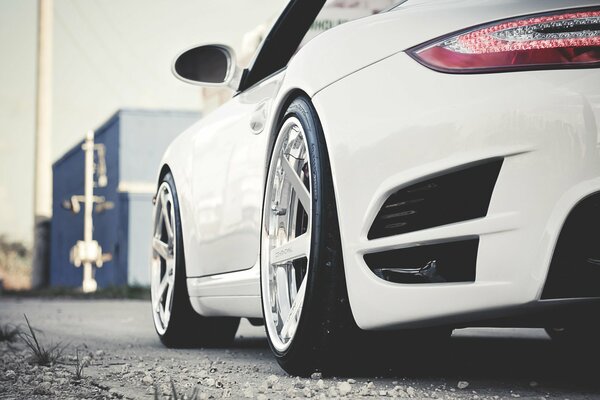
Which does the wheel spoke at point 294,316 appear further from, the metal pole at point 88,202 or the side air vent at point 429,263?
the metal pole at point 88,202

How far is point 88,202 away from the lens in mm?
27234

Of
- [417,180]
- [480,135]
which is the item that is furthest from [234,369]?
[480,135]

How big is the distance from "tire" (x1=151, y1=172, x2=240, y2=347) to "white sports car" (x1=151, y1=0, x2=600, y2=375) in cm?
129

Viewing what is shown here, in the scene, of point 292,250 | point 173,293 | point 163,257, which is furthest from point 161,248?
point 292,250

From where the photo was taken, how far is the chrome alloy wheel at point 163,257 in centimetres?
488

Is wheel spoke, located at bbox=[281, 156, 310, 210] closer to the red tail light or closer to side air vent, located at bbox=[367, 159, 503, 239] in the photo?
side air vent, located at bbox=[367, 159, 503, 239]

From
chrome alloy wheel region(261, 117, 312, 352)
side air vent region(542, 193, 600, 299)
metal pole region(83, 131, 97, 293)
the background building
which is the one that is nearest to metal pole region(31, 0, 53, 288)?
the background building

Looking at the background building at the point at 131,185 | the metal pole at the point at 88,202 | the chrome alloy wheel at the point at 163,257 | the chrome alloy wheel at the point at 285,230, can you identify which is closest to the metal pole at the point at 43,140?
the background building at the point at 131,185

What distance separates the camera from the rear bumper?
2406mm

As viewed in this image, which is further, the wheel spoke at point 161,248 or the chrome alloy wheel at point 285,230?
the wheel spoke at point 161,248

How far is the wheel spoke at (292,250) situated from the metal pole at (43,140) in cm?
1911

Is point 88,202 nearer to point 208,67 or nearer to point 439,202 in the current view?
point 208,67

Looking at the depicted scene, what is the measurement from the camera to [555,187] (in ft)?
7.87

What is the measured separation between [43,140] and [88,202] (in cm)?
567
